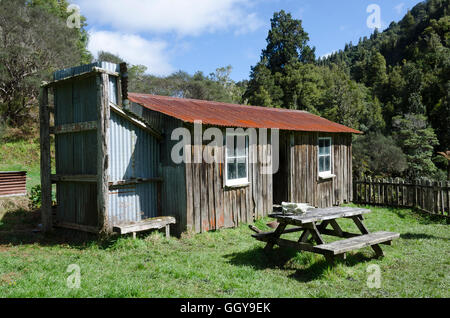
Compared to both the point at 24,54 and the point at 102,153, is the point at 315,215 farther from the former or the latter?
the point at 24,54

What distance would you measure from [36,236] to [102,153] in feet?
10.5

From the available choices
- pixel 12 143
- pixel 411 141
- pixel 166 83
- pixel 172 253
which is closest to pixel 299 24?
pixel 166 83

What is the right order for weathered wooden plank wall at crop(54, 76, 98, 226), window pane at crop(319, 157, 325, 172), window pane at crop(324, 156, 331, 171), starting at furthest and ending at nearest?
window pane at crop(324, 156, 331, 171), window pane at crop(319, 157, 325, 172), weathered wooden plank wall at crop(54, 76, 98, 226)

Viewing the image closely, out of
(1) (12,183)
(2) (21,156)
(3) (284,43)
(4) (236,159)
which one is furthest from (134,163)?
(3) (284,43)

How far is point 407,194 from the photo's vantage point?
43.7ft

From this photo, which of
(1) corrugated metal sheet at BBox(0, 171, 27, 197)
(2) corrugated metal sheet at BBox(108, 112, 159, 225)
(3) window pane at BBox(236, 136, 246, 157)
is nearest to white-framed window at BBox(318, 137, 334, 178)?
(3) window pane at BBox(236, 136, 246, 157)

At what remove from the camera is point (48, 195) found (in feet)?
31.3

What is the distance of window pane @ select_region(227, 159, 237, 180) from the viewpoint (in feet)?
32.6

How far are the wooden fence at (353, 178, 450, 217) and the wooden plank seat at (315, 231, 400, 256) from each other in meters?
5.81

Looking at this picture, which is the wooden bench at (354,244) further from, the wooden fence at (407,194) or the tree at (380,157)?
the tree at (380,157)

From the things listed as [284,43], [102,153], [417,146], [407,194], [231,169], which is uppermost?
[284,43]

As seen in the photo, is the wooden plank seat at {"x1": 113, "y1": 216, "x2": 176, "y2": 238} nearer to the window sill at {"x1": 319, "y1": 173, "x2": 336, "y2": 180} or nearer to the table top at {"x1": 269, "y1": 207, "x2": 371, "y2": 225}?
the table top at {"x1": 269, "y1": 207, "x2": 371, "y2": 225}
